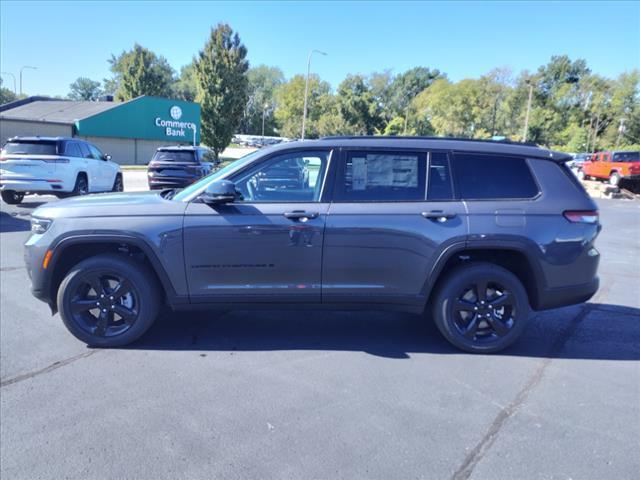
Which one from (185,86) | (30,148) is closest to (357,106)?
(30,148)

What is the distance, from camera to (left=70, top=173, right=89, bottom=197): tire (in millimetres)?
12281

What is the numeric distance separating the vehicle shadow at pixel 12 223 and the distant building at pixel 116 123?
23.7 metres

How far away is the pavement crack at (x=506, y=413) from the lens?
256cm

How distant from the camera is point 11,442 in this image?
269 cm

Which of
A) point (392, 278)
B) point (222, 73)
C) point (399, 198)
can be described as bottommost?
point (392, 278)

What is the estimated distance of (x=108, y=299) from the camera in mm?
3918

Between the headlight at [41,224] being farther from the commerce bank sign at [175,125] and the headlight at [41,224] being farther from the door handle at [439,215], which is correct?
the commerce bank sign at [175,125]

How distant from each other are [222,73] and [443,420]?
35082 millimetres

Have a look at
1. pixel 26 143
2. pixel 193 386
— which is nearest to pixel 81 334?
pixel 193 386

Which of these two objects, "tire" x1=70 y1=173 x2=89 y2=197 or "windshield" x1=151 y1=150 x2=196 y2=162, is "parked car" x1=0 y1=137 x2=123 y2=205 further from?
"windshield" x1=151 y1=150 x2=196 y2=162

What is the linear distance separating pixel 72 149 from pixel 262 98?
304ft

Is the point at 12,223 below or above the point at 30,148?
below

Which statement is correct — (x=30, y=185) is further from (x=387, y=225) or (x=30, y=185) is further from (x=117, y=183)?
(x=387, y=225)

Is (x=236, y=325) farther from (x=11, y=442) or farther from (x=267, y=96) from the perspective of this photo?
(x=267, y=96)
